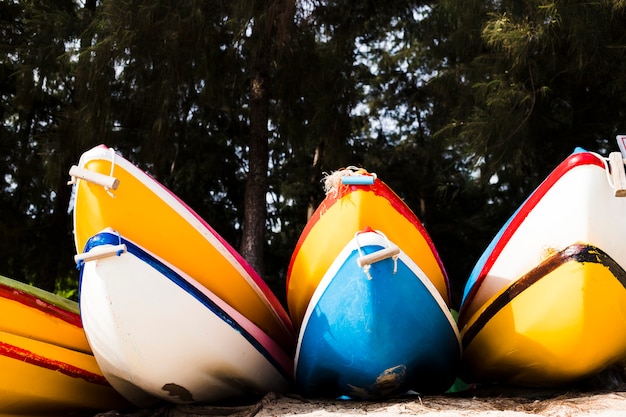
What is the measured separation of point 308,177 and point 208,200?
1273 millimetres

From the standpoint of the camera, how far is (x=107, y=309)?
1859 millimetres

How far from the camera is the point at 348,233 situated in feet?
6.83

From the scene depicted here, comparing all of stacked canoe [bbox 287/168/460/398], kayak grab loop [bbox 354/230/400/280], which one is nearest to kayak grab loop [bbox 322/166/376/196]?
stacked canoe [bbox 287/168/460/398]

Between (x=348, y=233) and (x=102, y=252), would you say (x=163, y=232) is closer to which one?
(x=102, y=252)

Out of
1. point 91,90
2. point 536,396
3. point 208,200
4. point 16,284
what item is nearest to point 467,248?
point 208,200

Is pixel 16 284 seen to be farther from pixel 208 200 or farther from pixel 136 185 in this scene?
pixel 208 200

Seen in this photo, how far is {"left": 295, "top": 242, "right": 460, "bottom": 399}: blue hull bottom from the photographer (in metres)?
1.87

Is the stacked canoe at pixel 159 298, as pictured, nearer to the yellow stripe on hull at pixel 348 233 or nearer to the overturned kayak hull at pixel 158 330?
the overturned kayak hull at pixel 158 330

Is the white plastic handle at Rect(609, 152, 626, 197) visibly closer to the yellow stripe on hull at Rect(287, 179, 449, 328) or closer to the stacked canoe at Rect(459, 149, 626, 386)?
the stacked canoe at Rect(459, 149, 626, 386)

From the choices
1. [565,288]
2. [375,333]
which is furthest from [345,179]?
[565,288]

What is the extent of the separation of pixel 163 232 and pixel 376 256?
2.48 feet

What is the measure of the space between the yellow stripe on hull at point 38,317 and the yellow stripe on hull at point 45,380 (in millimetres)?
71

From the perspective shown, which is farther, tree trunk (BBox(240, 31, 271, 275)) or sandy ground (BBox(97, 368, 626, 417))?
tree trunk (BBox(240, 31, 271, 275))

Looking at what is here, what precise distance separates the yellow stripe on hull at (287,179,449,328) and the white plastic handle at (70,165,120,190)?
28.8 inches
